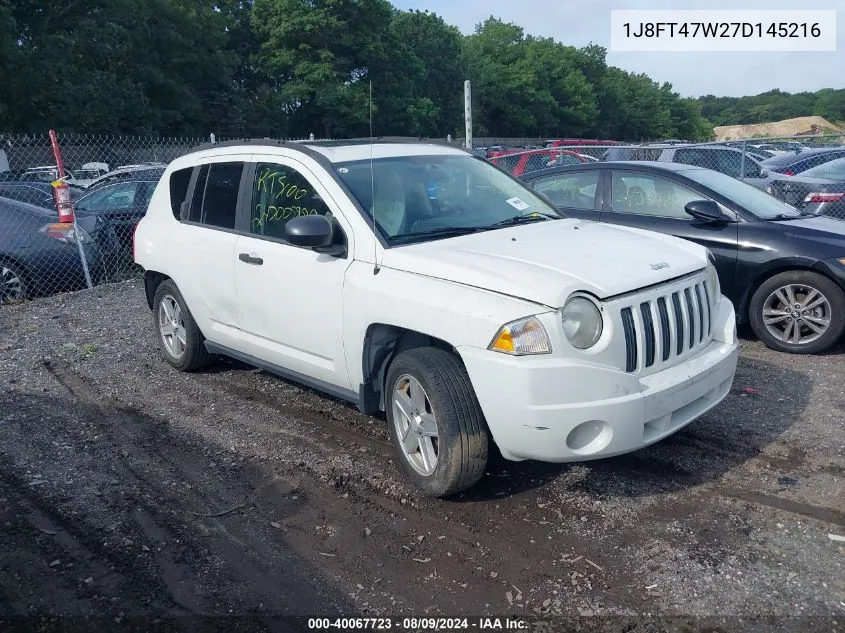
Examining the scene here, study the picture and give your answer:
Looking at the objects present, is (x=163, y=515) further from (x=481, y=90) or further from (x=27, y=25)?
(x=481, y=90)

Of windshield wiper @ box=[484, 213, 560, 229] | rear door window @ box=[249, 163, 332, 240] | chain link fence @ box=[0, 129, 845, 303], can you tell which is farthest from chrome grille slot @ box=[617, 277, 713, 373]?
chain link fence @ box=[0, 129, 845, 303]

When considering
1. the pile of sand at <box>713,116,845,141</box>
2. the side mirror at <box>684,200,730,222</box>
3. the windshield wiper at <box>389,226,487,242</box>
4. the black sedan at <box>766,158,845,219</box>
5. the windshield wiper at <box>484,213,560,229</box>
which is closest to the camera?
the windshield wiper at <box>389,226,487,242</box>

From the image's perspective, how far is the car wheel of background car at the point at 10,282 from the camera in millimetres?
9258

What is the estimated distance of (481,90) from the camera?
68250mm

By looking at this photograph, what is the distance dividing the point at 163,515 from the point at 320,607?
4.15ft

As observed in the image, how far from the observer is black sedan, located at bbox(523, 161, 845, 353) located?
246 inches

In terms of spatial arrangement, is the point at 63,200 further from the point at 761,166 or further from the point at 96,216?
the point at 761,166

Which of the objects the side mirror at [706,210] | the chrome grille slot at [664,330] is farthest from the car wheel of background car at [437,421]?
the side mirror at [706,210]

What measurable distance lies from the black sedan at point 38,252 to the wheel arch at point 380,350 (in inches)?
270

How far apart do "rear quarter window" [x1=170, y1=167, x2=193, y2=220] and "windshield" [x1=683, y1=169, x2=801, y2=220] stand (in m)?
4.58

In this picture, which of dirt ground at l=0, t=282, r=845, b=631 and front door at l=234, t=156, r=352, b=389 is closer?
dirt ground at l=0, t=282, r=845, b=631

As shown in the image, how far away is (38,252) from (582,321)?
27.2ft

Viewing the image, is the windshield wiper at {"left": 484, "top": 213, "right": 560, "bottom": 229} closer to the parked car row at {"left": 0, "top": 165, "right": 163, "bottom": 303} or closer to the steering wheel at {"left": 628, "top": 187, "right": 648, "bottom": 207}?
the steering wheel at {"left": 628, "top": 187, "right": 648, "bottom": 207}

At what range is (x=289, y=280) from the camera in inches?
182
